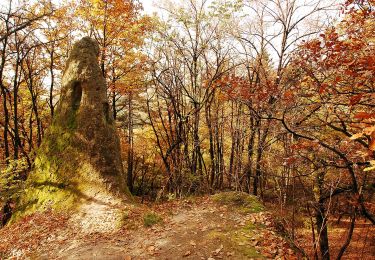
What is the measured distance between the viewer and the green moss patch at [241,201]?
7800 mm

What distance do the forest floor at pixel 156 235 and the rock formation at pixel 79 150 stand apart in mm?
607

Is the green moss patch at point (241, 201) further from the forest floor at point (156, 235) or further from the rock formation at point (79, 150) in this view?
the rock formation at point (79, 150)

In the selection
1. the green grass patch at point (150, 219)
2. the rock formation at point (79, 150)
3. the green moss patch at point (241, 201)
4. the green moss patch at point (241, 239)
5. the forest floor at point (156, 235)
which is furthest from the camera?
the rock formation at point (79, 150)

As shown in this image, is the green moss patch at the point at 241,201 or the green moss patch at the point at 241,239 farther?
the green moss patch at the point at 241,201

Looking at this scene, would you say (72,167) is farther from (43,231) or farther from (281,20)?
(281,20)

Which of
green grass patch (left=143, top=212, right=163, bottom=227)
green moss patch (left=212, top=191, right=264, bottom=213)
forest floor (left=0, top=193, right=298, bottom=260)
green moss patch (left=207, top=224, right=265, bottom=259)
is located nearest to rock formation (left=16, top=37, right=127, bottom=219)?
forest floor (left=0, top=193, right=298, bottom=260)

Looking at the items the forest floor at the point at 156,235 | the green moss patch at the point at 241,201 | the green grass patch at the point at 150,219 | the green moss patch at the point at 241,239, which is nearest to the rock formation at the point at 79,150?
the forest floor at the point at 156,235

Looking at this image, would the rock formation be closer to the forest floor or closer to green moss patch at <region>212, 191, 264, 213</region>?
the forest floor

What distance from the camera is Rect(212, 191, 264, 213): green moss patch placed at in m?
7.80

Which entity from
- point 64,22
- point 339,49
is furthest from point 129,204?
point 64,22

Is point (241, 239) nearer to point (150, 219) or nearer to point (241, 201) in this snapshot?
point (241, 201)

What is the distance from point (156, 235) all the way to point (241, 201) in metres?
2.85

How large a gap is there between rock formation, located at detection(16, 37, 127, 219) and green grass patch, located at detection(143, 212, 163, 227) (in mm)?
1332

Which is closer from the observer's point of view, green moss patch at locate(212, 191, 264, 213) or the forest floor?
the forest floor
